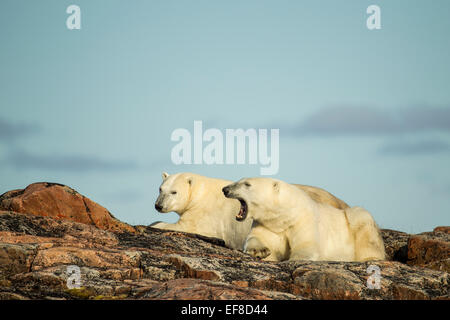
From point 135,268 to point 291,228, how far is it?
5738mm

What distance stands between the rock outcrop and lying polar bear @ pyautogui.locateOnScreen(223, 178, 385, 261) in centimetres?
162

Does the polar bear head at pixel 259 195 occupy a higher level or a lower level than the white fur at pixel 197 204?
higher

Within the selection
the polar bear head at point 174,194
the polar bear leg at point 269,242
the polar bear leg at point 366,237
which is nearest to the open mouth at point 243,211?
the polar bear leg at point 269,242

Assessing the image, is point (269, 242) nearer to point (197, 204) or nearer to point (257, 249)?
point (257, 249)

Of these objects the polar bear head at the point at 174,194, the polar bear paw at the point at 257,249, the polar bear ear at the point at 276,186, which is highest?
the polar bear ear at the point at 276,186

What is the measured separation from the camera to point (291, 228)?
1470cm

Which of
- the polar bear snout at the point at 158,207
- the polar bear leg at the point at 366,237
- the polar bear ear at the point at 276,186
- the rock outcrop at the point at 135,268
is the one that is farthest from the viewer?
the polar bear snout at the point at 158,207

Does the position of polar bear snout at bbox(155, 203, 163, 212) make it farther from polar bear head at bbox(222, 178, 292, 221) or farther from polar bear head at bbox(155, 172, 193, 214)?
polar bear head at bbox(222, 178, 292, 221)

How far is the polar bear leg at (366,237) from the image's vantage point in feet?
49.3

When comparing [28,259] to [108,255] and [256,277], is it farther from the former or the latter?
[256,277]

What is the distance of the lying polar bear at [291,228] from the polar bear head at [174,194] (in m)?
4.60

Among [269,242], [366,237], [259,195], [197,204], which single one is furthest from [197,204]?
[366,237]

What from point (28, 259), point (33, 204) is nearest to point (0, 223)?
point (33, 204)

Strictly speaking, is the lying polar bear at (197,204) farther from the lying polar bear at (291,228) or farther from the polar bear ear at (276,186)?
the polar bear ear at (276,186)
